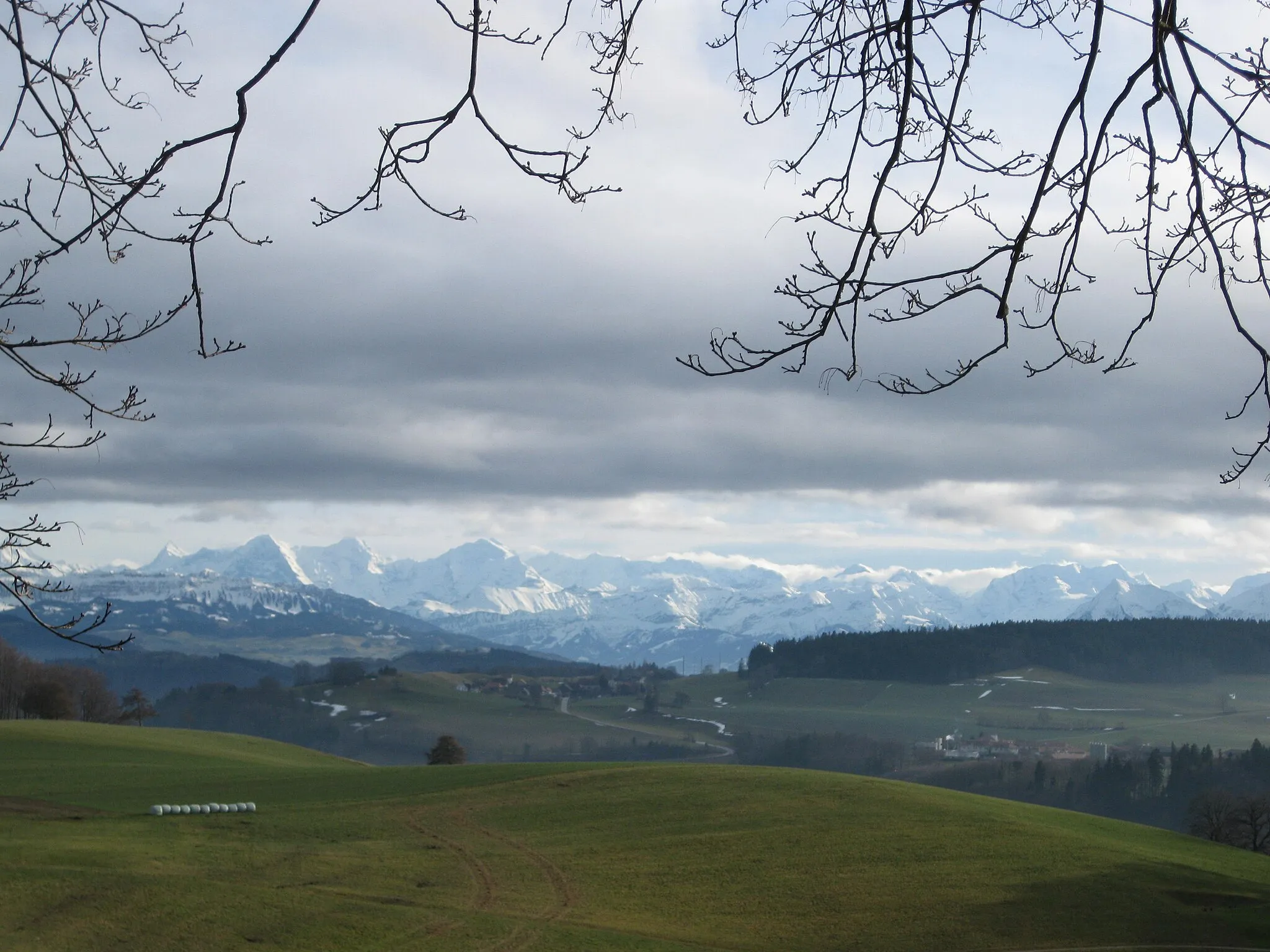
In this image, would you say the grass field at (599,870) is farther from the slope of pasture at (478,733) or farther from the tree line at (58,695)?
the slope of pasture at (478,733)

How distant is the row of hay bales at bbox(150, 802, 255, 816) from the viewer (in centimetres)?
4434

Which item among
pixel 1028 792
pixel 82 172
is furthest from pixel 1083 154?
pixel 1028 792

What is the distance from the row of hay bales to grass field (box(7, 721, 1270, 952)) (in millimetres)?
986

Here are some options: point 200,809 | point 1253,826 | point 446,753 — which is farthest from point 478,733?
point 1253,826

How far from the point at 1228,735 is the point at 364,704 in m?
139

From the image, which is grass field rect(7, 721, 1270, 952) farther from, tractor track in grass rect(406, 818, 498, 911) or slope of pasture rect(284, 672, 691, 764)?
slope of pasture rect(284, 672, 691, 764)

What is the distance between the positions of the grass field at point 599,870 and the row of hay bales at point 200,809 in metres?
0.99

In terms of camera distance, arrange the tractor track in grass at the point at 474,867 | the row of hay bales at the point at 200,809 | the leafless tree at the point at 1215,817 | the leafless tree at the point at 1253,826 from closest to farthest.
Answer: the tractor track in grass at the point at 474,867, the row of hay bales at the point at 200,809, the leafless tree at the point at 1215,817, the leafless tree at the point at 1253,826

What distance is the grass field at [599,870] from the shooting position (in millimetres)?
29984

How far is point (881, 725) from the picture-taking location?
19262cm

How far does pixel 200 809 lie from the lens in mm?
45188

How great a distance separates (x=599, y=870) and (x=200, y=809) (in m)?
17.5

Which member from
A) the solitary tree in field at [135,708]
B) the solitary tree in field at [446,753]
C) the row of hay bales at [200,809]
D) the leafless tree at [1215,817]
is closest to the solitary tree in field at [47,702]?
the solitary tree in field at [135,708]

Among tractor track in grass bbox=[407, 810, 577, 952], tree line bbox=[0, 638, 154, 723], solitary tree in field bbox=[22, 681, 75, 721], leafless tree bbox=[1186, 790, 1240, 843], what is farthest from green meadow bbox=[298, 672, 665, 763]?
tractor track in grass bbox=[407, 810, 577, 952]
